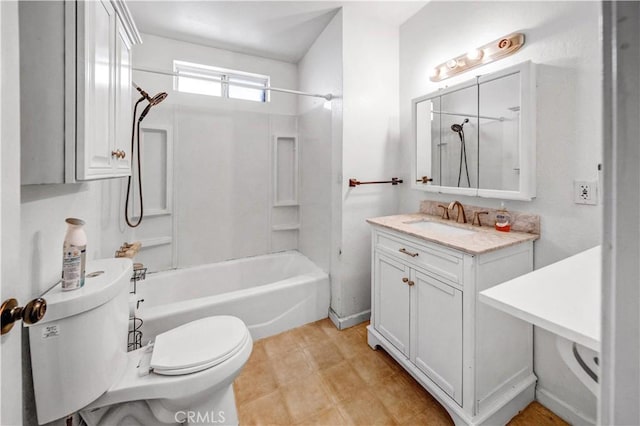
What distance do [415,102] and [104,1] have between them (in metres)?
1.90

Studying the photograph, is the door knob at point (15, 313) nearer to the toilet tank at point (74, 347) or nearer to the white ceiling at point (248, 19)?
the toilet tank at point (74, 347)

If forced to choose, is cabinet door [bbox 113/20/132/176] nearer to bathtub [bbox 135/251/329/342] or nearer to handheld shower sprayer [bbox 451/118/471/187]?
bathtub [bbox 135/251/329/342]

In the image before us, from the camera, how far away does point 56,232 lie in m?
1.10

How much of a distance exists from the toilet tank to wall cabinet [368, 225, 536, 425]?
4.78ft

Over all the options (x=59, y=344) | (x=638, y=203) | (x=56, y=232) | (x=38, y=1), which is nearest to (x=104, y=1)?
(x=38, y=1)

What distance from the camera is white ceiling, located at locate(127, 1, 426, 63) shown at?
2.06 metres

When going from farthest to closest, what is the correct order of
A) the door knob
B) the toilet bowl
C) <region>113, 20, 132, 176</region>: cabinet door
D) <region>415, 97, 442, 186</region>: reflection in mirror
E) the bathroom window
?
the bathroom window
<region>415, 97, 442, 186</region>: reflection in mirror
<region>113, 20, 132, 176</region>: cabinet door
the toilet bowl
the door knob

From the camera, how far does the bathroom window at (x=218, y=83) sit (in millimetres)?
2588

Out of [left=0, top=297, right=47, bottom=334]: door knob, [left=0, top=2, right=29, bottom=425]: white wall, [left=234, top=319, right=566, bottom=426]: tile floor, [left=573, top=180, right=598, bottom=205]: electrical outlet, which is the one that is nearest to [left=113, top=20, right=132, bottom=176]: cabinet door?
[left=0, top=2, right=29, bottom=425]: white wall

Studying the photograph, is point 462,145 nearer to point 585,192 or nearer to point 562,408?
point 585,192

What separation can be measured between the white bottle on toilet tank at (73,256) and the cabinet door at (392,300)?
1.54 m

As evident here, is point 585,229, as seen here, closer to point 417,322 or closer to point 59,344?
point 417,322

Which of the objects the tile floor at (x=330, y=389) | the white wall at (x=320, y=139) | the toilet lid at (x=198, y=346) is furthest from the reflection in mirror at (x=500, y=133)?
the toilet lid at (x=198, y=346)

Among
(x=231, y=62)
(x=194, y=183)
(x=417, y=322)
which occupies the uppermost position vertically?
(x=231, y=62)
